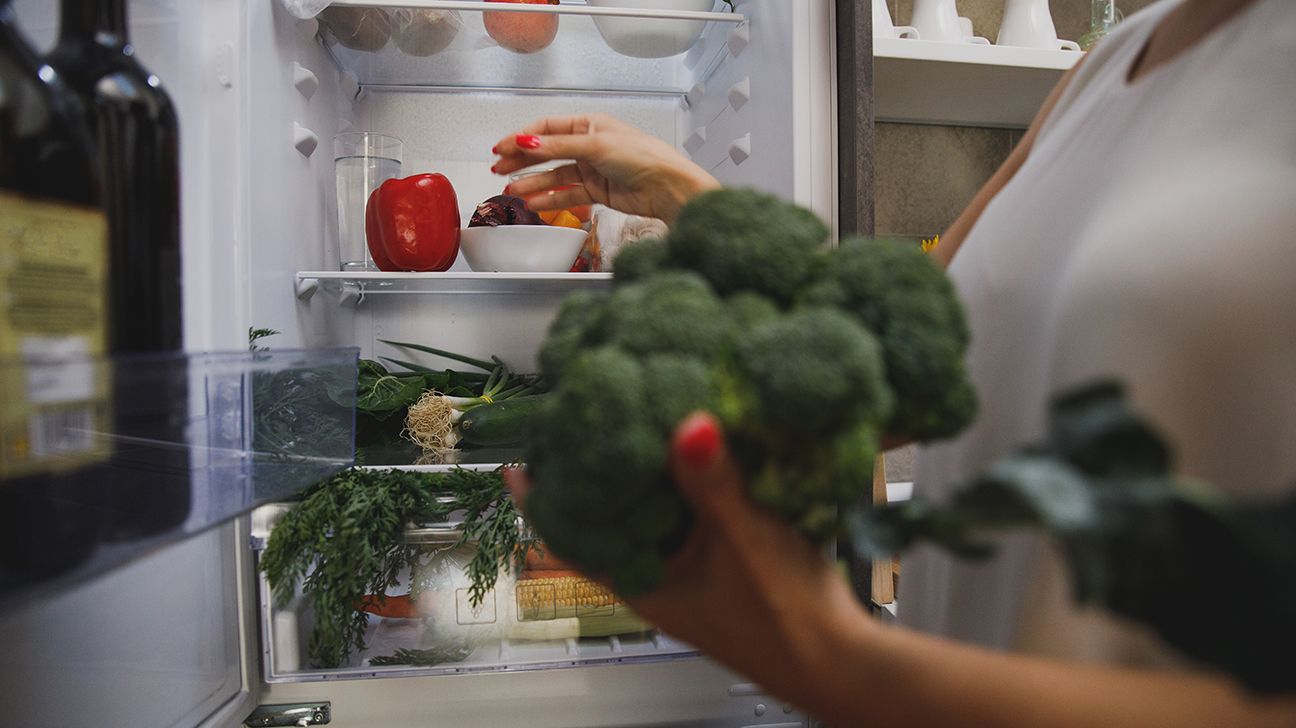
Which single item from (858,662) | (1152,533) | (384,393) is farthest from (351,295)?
(1152,533)

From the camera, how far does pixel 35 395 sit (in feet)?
1.33

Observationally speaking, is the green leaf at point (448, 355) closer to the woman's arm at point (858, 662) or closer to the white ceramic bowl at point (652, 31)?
the white ceramic bowl at point (652, 31)

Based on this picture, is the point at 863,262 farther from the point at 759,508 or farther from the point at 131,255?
the point at 131,255

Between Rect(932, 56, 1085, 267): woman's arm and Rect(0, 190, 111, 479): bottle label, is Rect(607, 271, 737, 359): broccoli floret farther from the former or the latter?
Rect(932, 56, 1085, 267): woman's arm

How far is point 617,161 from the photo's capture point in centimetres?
82

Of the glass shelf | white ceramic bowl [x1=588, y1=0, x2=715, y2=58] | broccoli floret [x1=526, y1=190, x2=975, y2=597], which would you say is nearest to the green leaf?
white ceramic bowl [x1=588, y1=0, x2=715, y2=58]

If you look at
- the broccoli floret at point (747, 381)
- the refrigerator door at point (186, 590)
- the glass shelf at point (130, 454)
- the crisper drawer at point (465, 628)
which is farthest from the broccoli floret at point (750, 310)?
the crisper drawer at point (465, 628)

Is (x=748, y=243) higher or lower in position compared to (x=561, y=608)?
higher

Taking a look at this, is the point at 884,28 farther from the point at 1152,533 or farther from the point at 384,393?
the point at 1152,533

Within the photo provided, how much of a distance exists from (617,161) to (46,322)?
1.69ft

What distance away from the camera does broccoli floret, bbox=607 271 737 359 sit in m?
0.39

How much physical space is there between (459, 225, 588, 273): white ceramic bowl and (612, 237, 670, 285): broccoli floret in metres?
0.91

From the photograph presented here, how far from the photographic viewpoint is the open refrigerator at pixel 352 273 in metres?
0.95

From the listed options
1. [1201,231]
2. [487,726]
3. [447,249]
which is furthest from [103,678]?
[1201,231]
